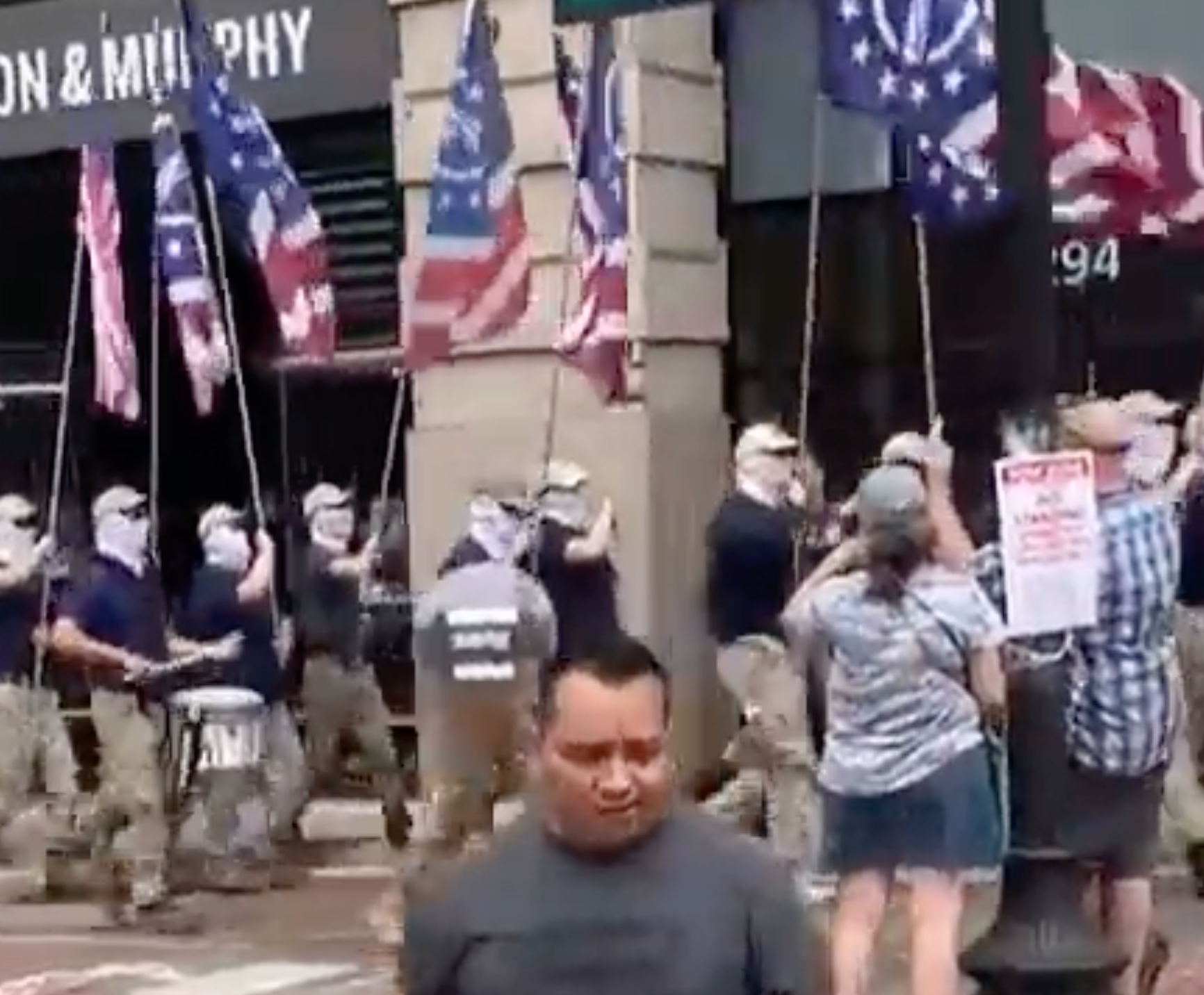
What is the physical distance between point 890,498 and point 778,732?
3.57m

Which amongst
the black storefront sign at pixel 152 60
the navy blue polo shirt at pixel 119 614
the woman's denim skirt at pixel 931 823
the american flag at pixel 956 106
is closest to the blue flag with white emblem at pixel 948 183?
the american flag at pixel 956 106

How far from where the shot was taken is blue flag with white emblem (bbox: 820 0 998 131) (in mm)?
12352

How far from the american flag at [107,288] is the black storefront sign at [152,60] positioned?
1.31 ft

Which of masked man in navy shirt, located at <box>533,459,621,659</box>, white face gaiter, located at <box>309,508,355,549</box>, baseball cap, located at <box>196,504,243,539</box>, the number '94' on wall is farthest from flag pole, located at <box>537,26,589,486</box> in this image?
the number '94' on wall

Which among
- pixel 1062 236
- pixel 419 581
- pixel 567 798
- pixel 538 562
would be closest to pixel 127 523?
pixel 538 562

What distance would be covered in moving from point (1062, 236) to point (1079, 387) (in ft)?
2.48

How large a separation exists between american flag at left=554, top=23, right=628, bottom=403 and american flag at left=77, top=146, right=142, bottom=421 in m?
3.05

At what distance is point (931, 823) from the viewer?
27.7 feet

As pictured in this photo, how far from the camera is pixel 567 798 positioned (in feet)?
13.4

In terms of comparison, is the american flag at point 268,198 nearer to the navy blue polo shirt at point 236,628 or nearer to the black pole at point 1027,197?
the navy blue polo shirt at point 236,628

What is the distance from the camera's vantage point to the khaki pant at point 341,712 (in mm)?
14578

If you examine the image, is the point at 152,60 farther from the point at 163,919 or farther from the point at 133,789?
the point at 163,919

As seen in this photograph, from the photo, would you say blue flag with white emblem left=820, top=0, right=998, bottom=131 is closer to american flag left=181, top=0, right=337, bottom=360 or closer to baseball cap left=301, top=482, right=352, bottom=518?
american flag left=181, top=0, right=337, bottom=360

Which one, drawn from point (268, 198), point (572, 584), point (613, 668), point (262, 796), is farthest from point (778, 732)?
point (613, 668)
